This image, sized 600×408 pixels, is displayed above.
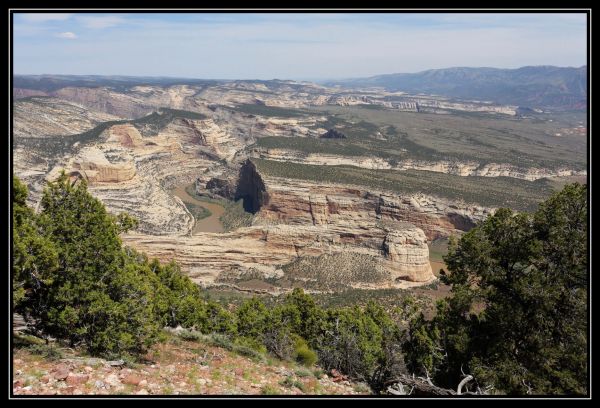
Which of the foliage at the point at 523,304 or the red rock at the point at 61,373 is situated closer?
the red rock at the point at 61,373

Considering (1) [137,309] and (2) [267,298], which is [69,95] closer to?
(2) [267,298]

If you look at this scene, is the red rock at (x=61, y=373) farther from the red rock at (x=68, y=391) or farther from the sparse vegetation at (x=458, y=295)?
the sparse vegetation at (x=458, y=295)

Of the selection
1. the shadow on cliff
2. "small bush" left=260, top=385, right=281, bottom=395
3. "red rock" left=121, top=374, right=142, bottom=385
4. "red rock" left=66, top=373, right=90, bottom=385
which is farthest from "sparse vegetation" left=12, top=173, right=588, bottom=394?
the shadow on cliff

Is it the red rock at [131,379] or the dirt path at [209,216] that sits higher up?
the red rock at [131,379]

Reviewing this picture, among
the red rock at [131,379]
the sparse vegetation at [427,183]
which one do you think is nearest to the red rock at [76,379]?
the red rock at [131,379]

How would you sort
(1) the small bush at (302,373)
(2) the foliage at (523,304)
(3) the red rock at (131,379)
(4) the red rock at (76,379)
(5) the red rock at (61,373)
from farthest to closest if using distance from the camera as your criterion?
1. (1) the small bush at (302,373)
2. (2) the foliage at (523,304)
3. (3) the red rock at (131,379)
4. (5) the red rock at (61,373)
5. (4) the red rock at (76,379)

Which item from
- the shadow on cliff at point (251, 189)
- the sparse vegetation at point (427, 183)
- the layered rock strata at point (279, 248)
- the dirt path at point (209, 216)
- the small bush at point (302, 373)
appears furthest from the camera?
the dirt path at point (209, 216)

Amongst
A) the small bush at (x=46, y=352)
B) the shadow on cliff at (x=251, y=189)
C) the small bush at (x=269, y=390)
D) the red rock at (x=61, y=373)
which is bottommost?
the shadow on cliff at (x=251, y=189)
